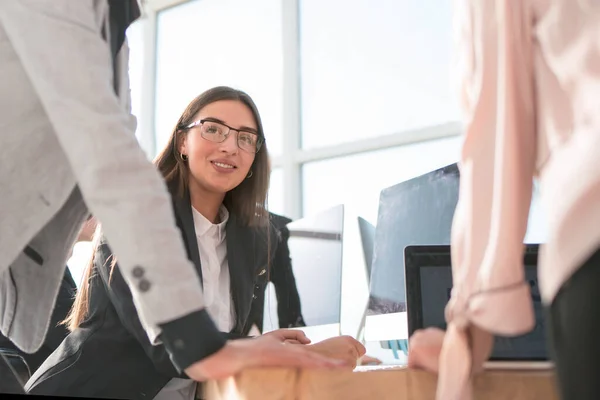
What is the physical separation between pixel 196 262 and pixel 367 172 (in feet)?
3.74

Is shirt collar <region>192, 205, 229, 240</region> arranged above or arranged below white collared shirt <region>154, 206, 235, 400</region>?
above

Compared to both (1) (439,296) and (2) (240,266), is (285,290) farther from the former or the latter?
(1) (439,296)

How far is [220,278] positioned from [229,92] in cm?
45

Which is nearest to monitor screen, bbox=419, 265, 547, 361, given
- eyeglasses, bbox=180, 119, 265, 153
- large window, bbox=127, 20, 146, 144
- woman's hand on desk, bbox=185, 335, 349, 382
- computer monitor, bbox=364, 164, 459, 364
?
woman's hand on desk, bbox=185, 335, 349, 382

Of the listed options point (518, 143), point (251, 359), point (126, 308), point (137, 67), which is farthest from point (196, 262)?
point (137, 67)

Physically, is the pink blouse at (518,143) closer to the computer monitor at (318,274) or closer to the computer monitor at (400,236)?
the computer monitor at (400,236)

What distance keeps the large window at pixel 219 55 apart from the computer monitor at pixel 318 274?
94 cm

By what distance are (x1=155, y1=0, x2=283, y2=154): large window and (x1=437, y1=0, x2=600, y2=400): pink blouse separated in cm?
201

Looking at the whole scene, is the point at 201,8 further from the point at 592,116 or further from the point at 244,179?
the point at 592,116

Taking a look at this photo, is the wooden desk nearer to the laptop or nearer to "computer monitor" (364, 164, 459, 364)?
the laptop

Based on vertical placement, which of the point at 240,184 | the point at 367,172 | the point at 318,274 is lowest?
the point at 318,274

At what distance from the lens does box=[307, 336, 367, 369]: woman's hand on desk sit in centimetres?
89

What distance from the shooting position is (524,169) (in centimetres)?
51

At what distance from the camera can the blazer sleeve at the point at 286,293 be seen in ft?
5.20
